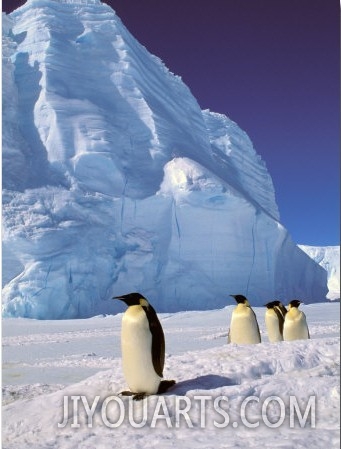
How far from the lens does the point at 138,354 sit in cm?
393

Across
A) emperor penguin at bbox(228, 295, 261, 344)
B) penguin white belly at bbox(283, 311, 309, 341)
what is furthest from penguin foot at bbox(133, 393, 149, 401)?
penguin white belly at bbox(283, 311, 309, 341)

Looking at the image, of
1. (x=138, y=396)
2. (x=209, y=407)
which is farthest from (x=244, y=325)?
(x=209, y=407)

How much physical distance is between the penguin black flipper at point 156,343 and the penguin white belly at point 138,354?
2 centimetres

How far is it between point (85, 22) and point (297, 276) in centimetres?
1612

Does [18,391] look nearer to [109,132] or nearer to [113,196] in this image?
[113,196]

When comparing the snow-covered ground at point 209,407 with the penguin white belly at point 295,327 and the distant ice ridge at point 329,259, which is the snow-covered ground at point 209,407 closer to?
the penguin white belly at point 295,327

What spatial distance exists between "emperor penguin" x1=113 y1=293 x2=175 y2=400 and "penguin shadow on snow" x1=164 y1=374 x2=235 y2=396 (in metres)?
0.10

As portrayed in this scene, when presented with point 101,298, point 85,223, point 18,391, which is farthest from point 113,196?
point 18,391

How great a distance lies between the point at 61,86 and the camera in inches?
909

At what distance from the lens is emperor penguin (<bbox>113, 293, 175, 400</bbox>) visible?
3.85 meters

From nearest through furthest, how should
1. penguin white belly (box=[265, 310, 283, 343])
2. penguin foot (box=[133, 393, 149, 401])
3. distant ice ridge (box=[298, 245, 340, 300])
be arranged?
penguin foot (box=[133, 393, 149, 401]) → penguin white belly (box=[265, 310, 283, 343]) → distant ice ridge (box=[298, 245, 340, 300])

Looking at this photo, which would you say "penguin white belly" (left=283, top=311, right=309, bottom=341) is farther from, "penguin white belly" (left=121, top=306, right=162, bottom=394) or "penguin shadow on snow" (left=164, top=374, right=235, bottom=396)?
"penguin white belly" (left=121, top=306, right=162, bottom=394)

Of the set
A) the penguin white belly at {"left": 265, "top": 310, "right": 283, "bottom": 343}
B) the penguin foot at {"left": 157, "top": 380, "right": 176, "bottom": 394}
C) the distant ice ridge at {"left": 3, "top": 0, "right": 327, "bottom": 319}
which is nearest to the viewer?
the penguin foot at {"left": 157, "top": 380, "right": 176, "bottom": 394}

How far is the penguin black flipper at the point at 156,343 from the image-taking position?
3.90 metres
